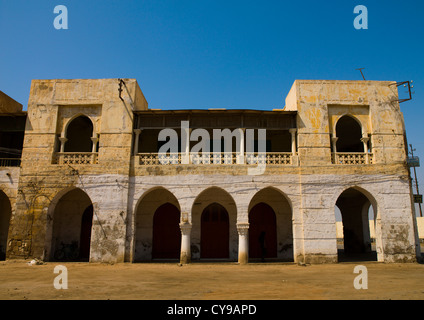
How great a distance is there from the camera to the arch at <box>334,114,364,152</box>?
16952 millimetres

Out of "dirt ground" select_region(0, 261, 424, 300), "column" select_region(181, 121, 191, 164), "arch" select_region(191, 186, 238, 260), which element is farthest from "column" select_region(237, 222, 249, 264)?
"column" select_region(181, 121, 191, 164)

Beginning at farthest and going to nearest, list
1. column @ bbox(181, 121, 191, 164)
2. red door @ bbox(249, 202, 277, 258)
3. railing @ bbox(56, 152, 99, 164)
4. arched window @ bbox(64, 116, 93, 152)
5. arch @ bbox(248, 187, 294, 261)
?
arched window @ bbox(64, 116, 93, 152) → red door @ bbox(249, 202, 277, 258) → arch @ bbox(248, 187, 294, 261) → railing @ bbox(56, 152, 99, 164) → column @ bbox(181, 121, 191, 164)

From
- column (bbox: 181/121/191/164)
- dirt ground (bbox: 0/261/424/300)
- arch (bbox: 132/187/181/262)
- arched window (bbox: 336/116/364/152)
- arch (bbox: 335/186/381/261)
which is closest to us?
dirt ground (bbox: 0/261/424/300)

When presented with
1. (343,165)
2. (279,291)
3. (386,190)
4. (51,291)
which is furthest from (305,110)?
(51,291)

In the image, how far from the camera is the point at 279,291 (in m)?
7.99

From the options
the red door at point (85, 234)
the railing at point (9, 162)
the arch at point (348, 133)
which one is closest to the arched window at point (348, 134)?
the arch at point (348, 133)

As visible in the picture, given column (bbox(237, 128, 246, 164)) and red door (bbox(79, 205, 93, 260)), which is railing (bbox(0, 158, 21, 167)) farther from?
column (bbox(237, 128, 246, 164))

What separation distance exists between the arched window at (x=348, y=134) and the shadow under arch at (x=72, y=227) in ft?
44.2

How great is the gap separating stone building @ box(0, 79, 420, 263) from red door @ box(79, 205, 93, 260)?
2.0 inches

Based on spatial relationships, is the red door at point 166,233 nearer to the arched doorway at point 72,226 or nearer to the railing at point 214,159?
the railing at point 214,159

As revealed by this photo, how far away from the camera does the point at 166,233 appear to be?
54.2 ft

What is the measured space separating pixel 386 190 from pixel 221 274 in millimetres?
8425

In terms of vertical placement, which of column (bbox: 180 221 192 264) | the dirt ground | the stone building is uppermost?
the stone building
